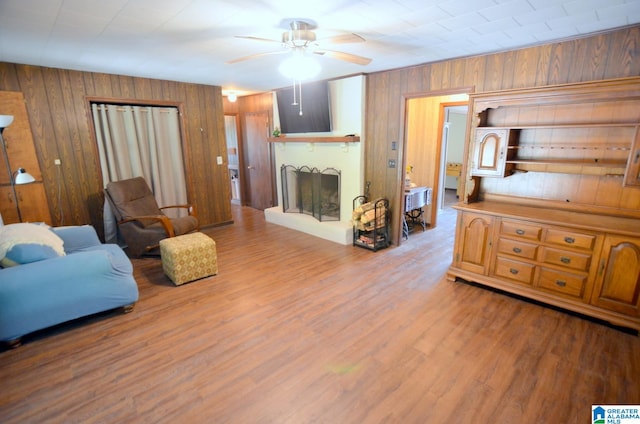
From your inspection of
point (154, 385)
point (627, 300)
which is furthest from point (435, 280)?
point (154, 385)


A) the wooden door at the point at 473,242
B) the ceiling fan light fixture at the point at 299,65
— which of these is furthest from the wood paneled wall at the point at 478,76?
the ceiling fan light fixture at the point at 299,65

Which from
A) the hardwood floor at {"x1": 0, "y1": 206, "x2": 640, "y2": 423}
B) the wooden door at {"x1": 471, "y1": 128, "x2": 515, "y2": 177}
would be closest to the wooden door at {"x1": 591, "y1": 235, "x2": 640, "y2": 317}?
the hardwood floor at {"x1": 0, "y1": 206, "x2": 640, "y2": 423}

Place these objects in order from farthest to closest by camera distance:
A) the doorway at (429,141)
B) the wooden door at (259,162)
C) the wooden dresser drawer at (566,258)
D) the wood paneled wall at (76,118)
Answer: the wooden door at (259,162) < the doorway at (429,141) < the wood paneled wall at (76,118) < the wooden dresser drawer at (566,258)

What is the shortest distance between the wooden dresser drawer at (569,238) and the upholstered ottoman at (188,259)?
334 centimetres

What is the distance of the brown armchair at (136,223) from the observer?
3.92m

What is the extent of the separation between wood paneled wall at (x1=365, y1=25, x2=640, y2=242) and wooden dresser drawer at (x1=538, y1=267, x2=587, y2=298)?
1.68 meters

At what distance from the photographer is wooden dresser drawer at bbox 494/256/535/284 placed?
9.56 ft

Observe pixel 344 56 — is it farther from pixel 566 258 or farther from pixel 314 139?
pixel 566 258

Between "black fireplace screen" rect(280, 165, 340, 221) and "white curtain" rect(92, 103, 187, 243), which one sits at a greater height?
"white curtain" rect(92, 103, 187, 243)

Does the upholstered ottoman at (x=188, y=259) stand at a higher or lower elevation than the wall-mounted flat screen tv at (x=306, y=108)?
lower

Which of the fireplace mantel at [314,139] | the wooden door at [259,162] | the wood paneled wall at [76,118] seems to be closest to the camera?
the wood paneled wall at [76,118]

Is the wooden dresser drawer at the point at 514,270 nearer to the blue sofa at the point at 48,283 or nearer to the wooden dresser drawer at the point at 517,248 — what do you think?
the wooden dresser drawer at the point at 517,248

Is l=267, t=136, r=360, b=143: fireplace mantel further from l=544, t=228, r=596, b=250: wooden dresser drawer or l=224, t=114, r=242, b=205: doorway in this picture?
l=544, t=228, r=596, b=250: wooden dresser drawer

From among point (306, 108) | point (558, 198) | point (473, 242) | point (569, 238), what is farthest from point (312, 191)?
point (569, 238)
